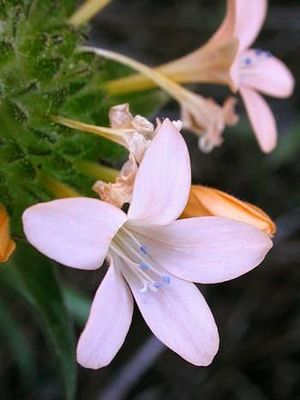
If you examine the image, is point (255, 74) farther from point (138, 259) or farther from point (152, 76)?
point (138, 259)

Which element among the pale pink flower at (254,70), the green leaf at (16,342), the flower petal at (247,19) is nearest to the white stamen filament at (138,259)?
the pale pink flower at (254,70)

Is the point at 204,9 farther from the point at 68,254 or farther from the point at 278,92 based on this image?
the point at 68,254

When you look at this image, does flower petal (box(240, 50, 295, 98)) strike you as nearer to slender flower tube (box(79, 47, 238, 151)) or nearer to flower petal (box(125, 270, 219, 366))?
slender flower tube (box(79, 47, 238, 151))

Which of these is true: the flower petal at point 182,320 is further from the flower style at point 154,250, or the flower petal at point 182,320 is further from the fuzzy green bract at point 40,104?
the fuzzy green bract at point 40,104

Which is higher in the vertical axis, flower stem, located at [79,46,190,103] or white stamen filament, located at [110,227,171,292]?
flower stem, located at [79,46,190,103]

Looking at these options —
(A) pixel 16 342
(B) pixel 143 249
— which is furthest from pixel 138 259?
(A) pixel 16 342

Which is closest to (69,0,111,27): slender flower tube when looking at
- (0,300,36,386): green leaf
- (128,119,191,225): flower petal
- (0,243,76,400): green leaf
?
(0,243,76,400): green leaf
